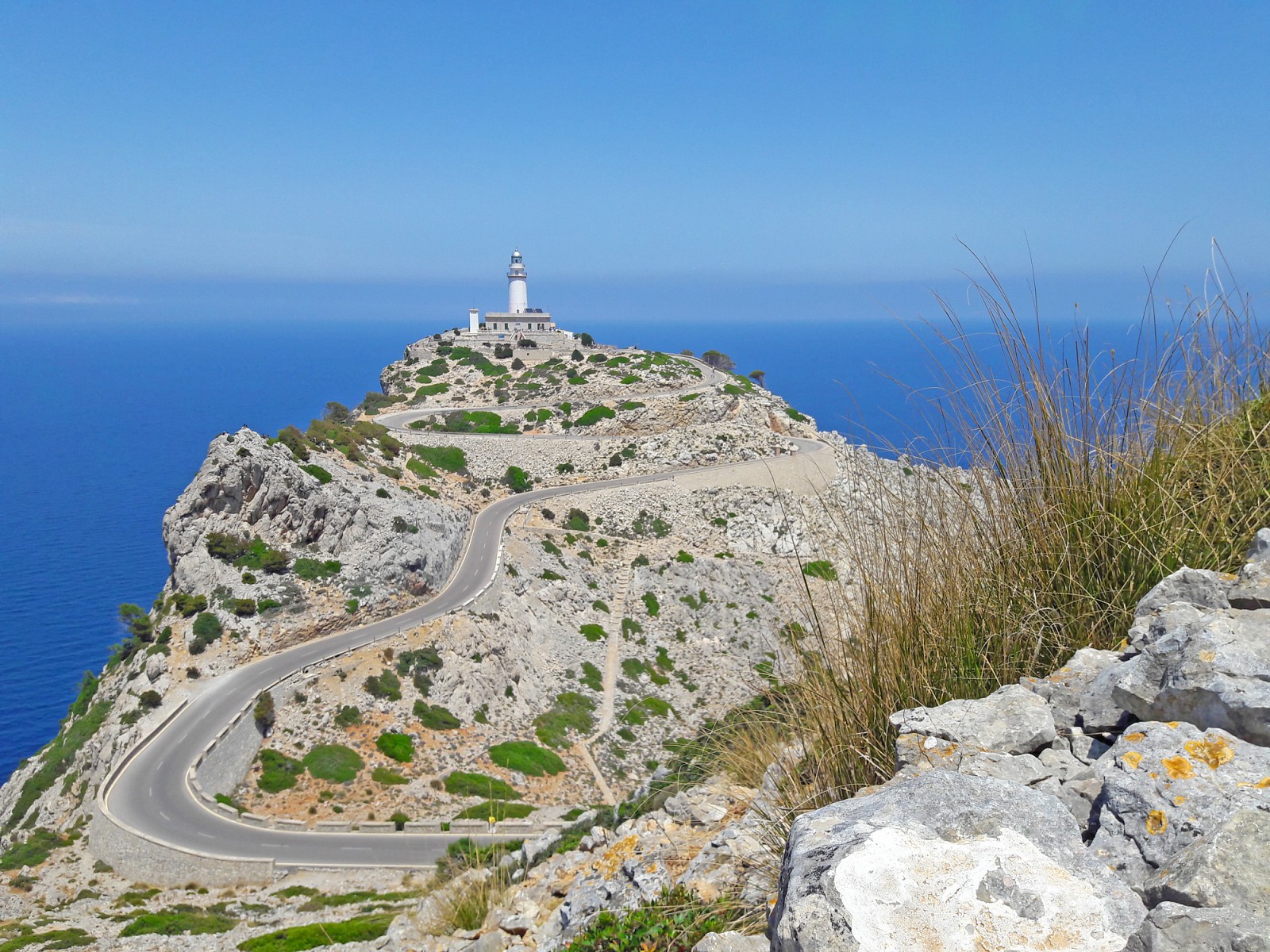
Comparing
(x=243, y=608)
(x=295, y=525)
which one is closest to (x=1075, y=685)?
(x=243, y=608)

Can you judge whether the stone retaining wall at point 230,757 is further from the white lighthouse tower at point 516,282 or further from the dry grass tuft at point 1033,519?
the white lighthouse tower at point 516,282

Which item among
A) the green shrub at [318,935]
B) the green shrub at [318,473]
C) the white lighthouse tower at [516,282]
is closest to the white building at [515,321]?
the white lighthouse tower at [516,282]

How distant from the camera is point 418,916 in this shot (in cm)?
767

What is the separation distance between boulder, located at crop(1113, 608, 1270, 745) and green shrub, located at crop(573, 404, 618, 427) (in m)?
47.7

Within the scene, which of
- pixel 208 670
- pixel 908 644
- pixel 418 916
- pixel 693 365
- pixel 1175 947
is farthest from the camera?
Answer: pixel 693 365

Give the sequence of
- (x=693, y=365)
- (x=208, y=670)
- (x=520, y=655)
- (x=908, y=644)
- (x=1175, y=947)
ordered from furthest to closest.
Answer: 1. (x=693, y=365)
2. (x=520, y=655)
3. (x=208, y=670)
4. (x=908, y=644)
5. (x=1175, y=947)

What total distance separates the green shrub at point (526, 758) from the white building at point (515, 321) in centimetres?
4851

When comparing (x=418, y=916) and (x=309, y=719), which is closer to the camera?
(x=418, y=916)

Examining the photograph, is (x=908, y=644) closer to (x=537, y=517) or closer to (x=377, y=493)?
(x=377, y=493)

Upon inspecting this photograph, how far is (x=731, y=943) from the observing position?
117 inches

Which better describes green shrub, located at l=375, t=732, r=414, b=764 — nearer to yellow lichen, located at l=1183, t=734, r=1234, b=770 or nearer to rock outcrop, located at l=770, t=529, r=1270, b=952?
rock outcrop, located at l=770, t=529, r=1270, b=952

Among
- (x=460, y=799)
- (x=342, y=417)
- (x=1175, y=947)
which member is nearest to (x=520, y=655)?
(x=460, y=799)

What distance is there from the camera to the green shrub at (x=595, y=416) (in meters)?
50.1

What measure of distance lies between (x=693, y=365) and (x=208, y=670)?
149 feet
